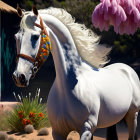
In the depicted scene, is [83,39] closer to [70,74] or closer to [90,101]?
[70,74]

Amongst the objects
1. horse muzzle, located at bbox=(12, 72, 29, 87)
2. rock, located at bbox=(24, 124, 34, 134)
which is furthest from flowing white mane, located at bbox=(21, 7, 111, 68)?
rock, located at bbox=(24, 124, 34, 134)

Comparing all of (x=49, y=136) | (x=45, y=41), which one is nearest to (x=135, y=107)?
(x=45, y=41)

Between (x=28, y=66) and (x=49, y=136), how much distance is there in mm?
4098

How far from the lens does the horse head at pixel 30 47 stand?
3.28 m

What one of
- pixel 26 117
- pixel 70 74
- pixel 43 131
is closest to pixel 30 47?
pixel 70 74

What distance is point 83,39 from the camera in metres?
3.92

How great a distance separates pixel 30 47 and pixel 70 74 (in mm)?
642

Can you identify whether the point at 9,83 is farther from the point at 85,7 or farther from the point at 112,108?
the point at 112,108

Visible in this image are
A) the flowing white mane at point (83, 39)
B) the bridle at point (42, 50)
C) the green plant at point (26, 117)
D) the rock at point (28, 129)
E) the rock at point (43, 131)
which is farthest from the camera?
the green plant at point (26, 117)

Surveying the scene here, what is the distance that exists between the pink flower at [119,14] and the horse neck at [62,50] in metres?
0.84

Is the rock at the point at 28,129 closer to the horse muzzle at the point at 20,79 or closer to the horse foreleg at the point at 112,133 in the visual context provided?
the horse foreleg at the point at 112,133

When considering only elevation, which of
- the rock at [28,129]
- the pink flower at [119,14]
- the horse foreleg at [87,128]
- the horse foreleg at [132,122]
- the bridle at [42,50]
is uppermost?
the pink flower at [119,14]

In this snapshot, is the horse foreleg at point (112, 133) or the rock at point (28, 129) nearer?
the horse foreleg at point (112, 133)

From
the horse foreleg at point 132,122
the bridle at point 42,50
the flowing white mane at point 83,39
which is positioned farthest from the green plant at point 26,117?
the bridle at point 42,50
